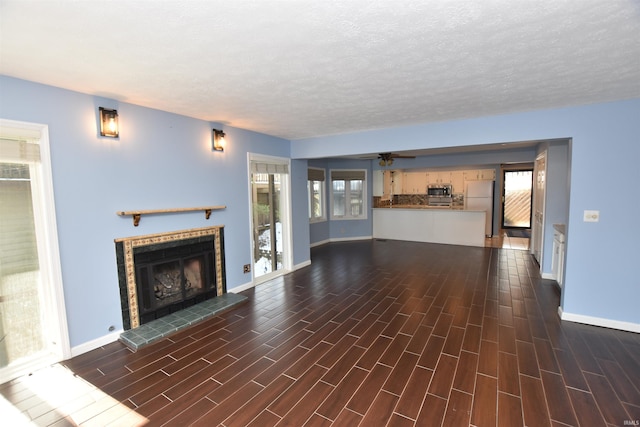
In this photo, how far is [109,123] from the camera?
285cm

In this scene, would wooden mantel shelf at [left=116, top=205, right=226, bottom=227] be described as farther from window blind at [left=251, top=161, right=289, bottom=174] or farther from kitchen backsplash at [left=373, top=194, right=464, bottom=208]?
kitchen backsplash at [left=373, top=194, right=464, bottom=208]

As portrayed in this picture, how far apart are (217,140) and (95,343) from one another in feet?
8.79

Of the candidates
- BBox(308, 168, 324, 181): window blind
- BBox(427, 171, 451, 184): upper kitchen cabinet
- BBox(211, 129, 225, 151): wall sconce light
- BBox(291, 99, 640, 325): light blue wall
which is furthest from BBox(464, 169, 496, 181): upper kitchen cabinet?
BBox(211, 129, 225, 151): wall sconce light

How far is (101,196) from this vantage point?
2855mm

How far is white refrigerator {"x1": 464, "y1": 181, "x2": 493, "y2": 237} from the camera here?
8.66 m

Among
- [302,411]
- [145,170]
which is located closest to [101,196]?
[145,170]

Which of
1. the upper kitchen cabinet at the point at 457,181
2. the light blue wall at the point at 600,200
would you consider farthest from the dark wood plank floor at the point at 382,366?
the upper kitchen cabinet at the point at 457,181

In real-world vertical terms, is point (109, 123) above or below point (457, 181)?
above

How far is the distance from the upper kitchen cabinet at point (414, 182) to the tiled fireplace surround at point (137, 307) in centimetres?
713

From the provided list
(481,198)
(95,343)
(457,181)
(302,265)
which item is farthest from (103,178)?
(481,198)

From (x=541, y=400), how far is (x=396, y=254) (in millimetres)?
4638

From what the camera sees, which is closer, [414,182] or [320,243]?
[320,243]

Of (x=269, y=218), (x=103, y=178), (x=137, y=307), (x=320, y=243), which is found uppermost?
(x=103, y=178)

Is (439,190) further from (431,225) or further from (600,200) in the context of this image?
(600,200)
